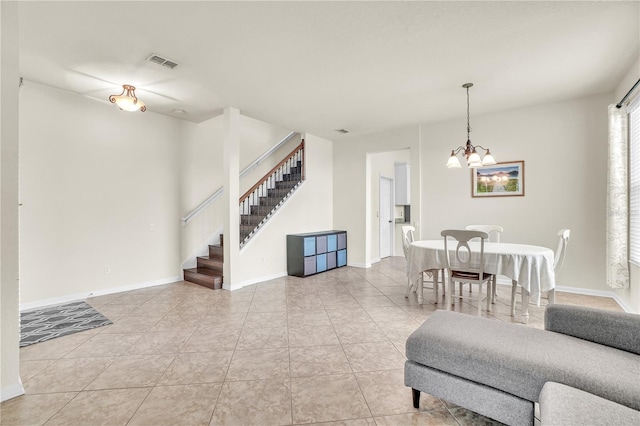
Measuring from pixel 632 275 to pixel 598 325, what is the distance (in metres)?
2.70

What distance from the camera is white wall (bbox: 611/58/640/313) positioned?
3.21 m

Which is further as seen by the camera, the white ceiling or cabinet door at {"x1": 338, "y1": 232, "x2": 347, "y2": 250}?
cabinet door at {"x1": 338, "y1": 232, "x2": 347, "y2": 250}

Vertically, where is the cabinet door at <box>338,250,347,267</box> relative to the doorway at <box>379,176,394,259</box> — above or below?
below

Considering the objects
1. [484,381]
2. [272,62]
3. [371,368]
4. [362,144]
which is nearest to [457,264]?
[371,368]

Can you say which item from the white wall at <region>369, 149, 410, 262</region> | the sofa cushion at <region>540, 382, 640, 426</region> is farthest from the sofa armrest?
the white wall at <region>369, 149, 410, 262</region>

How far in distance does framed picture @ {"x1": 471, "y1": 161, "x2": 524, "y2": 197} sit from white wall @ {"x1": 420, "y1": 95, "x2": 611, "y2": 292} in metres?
0.08

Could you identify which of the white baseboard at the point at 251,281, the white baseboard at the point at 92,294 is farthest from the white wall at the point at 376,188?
the white baseboard at the point at 92,294

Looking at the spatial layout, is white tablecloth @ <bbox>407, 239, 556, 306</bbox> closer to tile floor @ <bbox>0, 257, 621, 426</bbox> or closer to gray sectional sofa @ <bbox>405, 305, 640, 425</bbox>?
tile floor @ <bbox>0, 257, 621, 426</bbox>

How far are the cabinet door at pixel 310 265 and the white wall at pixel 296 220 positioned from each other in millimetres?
484

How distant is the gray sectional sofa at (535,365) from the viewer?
1.25 meters

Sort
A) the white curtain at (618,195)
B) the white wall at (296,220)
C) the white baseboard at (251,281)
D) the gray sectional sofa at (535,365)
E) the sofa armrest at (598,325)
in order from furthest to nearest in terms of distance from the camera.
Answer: the white wall at (296,220) < the white baseboard at (251,281) < the white curtain at (618,195) < the sofa armrest at (598,325) < the gray sectional sofa at (535,365)

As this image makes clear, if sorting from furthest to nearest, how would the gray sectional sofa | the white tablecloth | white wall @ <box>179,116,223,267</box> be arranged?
white wall @ <box>179,116,223,267</box> < the white tablecloth < the gray sectional sofa

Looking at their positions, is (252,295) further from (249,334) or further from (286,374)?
(286,374)

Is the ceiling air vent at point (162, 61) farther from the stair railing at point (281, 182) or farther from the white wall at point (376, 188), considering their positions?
the white wall at point (376, 188)
